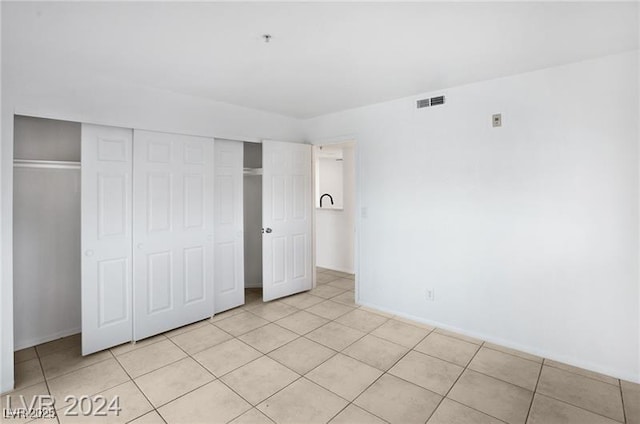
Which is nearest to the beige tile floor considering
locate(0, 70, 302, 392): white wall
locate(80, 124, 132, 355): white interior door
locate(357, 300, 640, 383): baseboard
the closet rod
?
locate(357, 300, 640, 383): baseboard

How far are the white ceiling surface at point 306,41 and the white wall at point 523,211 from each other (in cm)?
33

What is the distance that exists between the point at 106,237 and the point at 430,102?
3.50 metres

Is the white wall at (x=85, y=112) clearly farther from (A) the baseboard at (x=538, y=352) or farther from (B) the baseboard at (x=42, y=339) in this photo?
(A) the baseboard at (x=538, y=352)

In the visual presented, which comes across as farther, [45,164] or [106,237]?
[45,164]

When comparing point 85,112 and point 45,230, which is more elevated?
point 85,112

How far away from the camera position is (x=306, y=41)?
224 centimetres

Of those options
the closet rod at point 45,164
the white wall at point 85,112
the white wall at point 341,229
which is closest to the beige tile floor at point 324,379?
the white wall at point 85,112

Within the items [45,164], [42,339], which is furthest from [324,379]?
[45,164]

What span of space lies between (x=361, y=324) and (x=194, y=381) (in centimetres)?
180

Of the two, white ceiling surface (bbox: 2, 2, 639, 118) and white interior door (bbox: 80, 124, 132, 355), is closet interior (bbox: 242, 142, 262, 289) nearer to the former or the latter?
white ceiling surface (bbox: 2, 2, 639, 118)

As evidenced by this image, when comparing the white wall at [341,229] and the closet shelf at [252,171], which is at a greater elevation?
the closet shelf at [252,171]

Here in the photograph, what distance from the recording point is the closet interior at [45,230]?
9.82ft

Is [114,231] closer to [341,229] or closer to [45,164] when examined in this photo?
[45,164]

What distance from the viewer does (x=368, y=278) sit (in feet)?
13.3
